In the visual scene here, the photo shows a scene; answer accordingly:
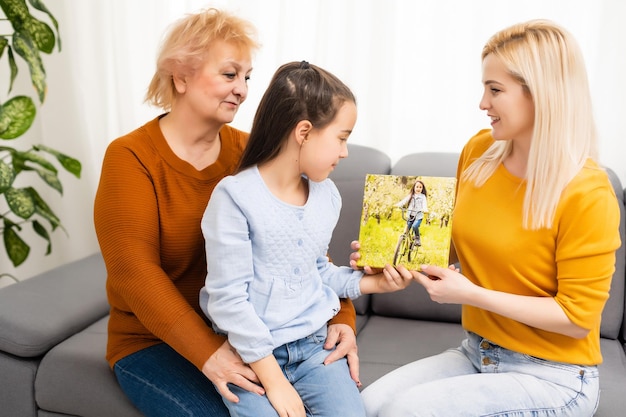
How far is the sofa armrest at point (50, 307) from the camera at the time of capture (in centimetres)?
190

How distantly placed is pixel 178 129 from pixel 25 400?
3.09 ft

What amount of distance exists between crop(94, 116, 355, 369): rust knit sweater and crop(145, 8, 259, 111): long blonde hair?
132mm

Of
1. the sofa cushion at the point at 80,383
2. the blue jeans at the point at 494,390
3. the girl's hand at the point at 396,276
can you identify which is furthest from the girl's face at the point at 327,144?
the sofa cushion at the point at 80,383

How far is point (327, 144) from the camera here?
1397mm

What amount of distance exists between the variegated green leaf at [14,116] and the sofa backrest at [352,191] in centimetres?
113

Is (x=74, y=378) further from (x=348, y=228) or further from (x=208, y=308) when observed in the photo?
(x=348, y=228)

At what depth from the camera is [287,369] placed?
1442 millimetres

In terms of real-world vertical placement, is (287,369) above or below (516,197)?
below

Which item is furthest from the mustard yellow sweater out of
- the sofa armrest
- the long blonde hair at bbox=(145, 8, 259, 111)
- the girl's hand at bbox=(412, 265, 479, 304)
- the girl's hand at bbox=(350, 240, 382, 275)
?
the sofa armrest

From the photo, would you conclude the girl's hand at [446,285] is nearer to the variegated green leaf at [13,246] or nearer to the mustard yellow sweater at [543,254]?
the mustard yellow sweater at [543,254]

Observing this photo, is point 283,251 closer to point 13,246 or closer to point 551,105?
point 551,105

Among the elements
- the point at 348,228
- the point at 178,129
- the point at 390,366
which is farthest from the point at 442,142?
the point at 178,129

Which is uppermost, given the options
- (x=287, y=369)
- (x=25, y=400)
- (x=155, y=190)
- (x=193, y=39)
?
(x=193, y=39)

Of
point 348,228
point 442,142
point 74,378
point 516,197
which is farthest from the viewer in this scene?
point 442,142
